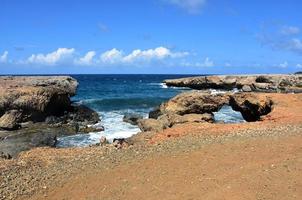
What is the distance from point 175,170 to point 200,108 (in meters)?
18.4

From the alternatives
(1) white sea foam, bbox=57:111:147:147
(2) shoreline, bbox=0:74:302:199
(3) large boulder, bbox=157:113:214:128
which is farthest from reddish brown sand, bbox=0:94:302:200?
(1) white sea foam, bbox=57:111:147:147

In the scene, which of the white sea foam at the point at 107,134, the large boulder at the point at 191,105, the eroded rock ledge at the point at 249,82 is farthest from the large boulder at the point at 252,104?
the eroded rock ledge at the point at 249,82

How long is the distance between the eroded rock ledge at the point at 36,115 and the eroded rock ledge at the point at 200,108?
211 inches

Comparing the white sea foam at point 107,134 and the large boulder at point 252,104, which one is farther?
the large boulder at point 252,104

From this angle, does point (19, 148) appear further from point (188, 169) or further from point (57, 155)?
point (188, 169)

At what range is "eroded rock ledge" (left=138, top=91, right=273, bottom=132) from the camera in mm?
25297

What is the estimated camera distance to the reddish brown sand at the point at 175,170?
12.0 metres

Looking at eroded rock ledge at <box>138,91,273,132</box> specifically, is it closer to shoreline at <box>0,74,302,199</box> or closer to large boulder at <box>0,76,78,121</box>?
shoreline at <box>0,74,302,199</box>

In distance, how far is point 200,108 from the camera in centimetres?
3170

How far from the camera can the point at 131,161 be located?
14.7 meters

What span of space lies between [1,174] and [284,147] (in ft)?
28.5

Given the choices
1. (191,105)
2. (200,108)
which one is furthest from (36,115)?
(200,108)

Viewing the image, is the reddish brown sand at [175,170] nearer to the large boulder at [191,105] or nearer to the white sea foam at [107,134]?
the white sea foam at [107,134]

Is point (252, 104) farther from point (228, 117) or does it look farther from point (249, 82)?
point (249, 82)
